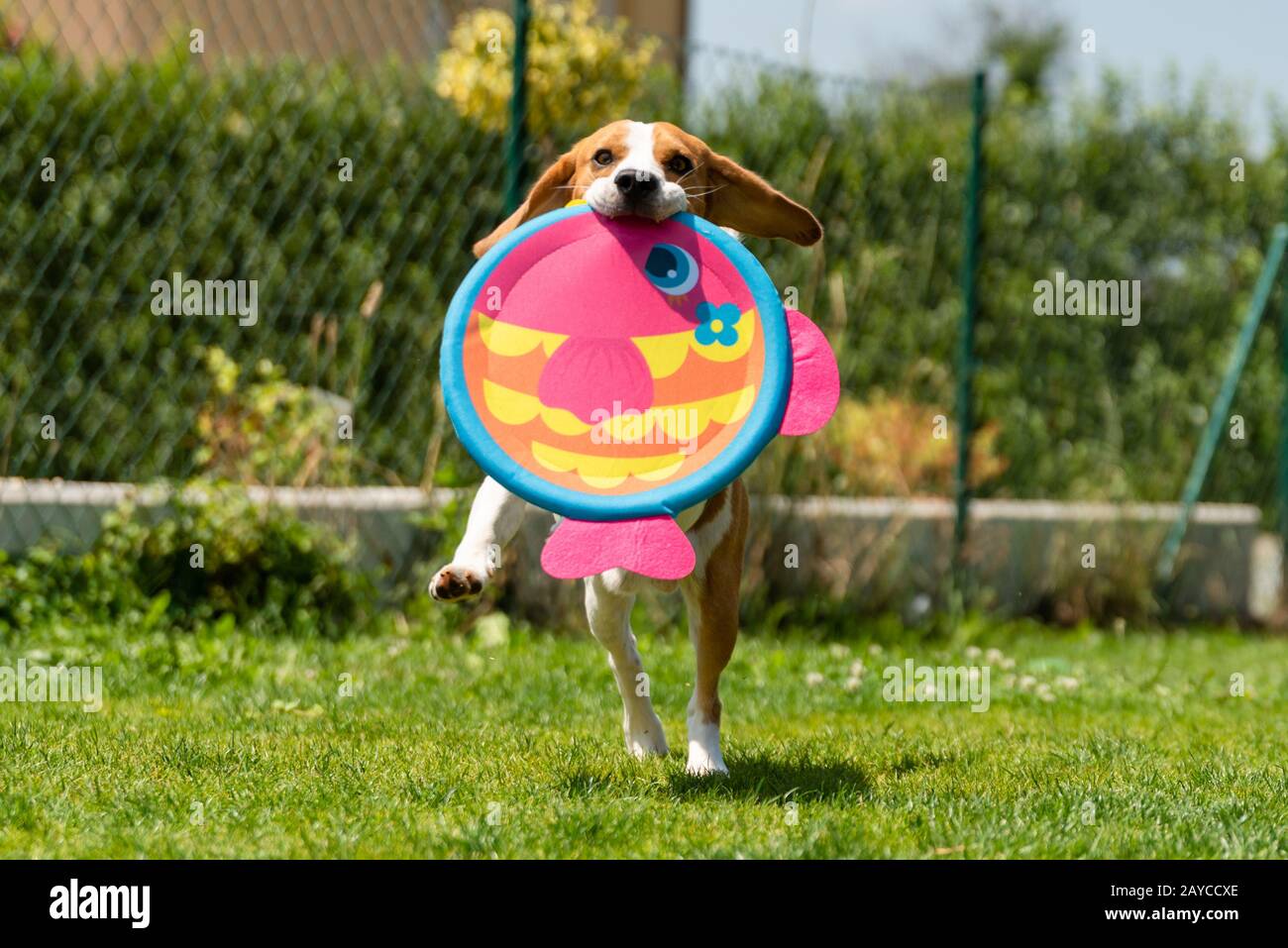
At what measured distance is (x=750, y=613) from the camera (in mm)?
6496

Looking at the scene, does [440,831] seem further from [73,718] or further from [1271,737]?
[1271,737]

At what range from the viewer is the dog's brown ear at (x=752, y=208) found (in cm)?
400

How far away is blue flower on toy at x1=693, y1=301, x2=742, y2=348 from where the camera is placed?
12.0 ft

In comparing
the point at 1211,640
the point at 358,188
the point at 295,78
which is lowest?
the point at 1211,640

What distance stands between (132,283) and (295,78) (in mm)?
1152

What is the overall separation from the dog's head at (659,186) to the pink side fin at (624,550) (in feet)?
2.46

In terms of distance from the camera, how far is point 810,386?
3572 mm

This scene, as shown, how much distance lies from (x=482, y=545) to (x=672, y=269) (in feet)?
2.58

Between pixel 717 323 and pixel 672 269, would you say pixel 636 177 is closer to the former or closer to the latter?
pixel 672 269

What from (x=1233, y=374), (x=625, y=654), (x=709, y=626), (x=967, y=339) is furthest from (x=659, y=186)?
(x=1233, y=374)

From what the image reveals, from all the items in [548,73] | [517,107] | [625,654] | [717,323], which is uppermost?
[548,73]

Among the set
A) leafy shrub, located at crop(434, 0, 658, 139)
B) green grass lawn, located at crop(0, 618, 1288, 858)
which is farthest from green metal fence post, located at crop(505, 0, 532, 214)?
green grass lawn, located at crop(0, 618, 1288, 858)

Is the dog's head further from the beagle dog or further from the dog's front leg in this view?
the dog's front leg
